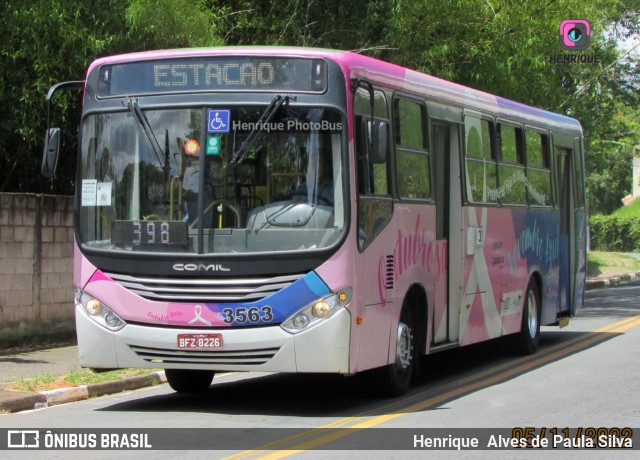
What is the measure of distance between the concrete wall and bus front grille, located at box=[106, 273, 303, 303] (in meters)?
5.15

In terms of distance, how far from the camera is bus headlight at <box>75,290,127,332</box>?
979 cm

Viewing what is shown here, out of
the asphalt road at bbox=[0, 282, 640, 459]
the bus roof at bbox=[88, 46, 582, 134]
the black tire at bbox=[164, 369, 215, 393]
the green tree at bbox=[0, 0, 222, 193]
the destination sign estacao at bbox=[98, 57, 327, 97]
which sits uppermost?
the green tree at bbox=[0, 0, 222, 193]

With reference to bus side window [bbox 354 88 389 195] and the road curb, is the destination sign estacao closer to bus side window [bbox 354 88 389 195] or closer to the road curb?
bus side window [bbox 354 88 389 195]

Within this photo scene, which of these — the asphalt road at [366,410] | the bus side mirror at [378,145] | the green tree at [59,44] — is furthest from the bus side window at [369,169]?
the green tree at [59,44]

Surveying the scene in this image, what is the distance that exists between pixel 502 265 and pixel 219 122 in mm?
5560

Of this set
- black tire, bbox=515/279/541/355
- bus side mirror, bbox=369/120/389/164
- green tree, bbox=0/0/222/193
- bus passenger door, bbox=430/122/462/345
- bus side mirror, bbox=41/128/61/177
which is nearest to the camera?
bus side mirror, bbox=369/120/389/164

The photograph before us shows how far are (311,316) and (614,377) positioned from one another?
15.6 feet

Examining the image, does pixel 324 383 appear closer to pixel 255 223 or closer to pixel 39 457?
pixel 255 223

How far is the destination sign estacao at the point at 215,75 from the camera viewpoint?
967 centimetres

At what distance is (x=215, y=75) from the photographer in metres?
9.84

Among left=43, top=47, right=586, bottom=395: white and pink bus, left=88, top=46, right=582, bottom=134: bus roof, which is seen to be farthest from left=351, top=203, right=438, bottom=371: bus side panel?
left=88, top=46, right=582, bottom=134: bus roof

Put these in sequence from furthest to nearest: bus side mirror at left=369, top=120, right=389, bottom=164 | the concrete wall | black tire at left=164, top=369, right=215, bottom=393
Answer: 1. the concrete wall
2. black tire at left=164, top=369, right=215, bottom=393
3. bus side mirror at left=369, top=120, right=389, bottom=164

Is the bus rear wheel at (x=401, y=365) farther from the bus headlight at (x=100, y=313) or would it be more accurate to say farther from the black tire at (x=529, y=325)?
the black tire at (x=529, y=325)

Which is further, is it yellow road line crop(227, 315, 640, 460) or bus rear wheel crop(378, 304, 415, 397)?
bus rear wheel crop(378, 304, 415, 397)
